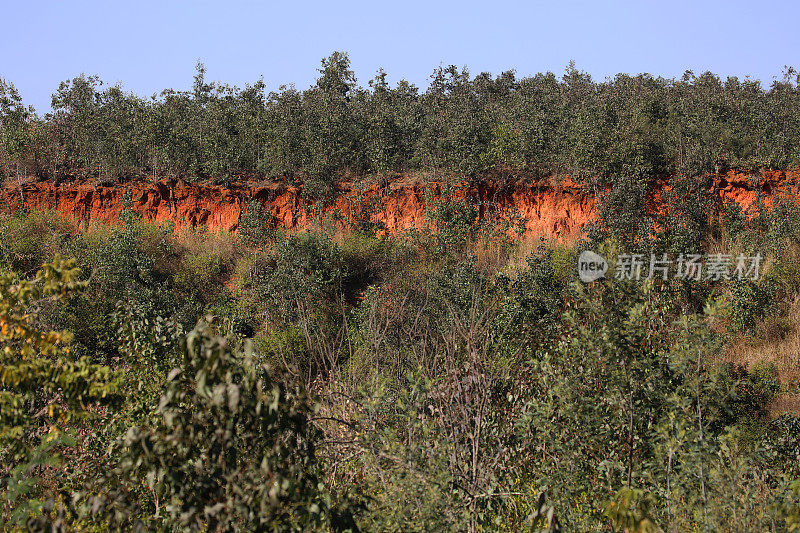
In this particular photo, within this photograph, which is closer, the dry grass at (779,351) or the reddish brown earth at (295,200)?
the dry grass at (779,351)

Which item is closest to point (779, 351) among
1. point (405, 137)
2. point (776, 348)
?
point (776, 348)

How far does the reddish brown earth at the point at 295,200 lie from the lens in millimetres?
19984

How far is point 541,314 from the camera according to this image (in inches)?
561

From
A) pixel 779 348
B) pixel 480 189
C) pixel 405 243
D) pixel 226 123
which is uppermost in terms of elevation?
pixel 226 123

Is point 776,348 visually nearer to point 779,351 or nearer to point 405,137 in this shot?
point 779,351

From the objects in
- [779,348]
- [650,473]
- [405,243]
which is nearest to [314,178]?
[405,243]

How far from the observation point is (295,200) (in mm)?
21250

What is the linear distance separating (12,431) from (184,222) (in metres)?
16.6

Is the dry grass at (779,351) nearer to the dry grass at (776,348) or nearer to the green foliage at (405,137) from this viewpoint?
the dry grass at (776,348)

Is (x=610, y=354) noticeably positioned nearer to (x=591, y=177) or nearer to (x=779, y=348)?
(x=779, y=348)

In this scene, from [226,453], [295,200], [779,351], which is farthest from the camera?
[295,200]

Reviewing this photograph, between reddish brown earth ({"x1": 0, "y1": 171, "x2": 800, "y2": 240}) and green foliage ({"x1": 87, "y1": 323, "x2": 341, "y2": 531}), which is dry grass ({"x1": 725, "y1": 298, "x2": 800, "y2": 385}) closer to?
reddish brown earth ({"x1": 0, "y1": 171, "x2": 800, "y2": 240})

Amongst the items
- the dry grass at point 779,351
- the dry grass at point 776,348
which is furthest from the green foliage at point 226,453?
the dry grass at point 776,348

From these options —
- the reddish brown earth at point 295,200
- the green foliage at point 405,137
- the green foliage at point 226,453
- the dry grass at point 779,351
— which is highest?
the green foliage at point 405,137
